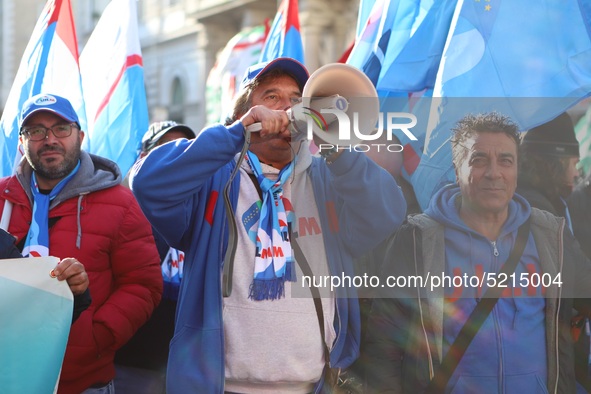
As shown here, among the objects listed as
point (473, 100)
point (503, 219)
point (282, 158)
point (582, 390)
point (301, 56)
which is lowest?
point (582, 390)

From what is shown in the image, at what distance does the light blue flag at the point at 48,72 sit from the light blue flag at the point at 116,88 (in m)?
0.31

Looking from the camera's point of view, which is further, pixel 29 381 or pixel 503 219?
pixel 29 381

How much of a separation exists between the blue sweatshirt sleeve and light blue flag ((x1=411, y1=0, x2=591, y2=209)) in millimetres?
832

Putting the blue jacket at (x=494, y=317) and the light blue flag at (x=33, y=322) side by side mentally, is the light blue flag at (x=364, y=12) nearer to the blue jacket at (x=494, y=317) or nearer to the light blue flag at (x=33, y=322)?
the blue jacket at (x=494, y=317)

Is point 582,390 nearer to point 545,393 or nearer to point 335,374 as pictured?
point 545,393

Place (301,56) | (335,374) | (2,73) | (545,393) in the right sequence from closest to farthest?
(545,393) < (335,374) < (301,56) < (2,73)

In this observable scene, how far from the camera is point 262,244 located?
2619 mm

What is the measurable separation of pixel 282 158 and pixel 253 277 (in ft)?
1.33

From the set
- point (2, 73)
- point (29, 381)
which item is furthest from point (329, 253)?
point (2, 73)

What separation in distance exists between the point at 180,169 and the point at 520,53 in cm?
146

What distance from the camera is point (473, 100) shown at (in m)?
2.83

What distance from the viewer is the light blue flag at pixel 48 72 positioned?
469 cm

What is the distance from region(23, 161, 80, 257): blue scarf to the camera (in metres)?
3.32

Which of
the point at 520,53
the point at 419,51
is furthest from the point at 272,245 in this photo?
the point at 419,51
